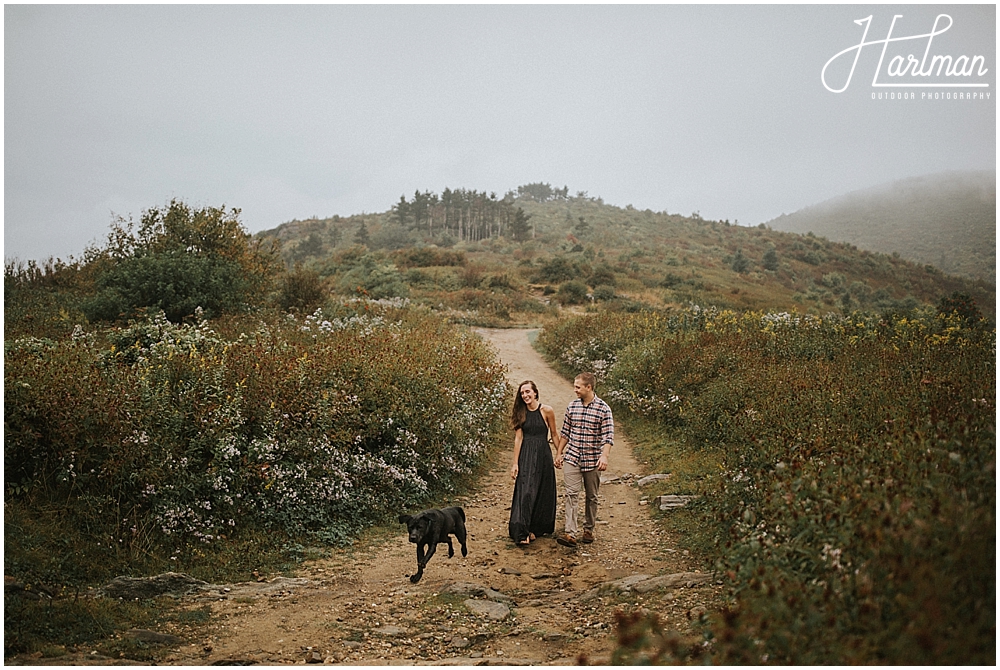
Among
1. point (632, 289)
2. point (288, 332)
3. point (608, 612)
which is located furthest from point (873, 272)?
point (608, 612)

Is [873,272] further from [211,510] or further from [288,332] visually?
[211,510]

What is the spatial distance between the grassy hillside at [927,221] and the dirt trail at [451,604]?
437 centimetres

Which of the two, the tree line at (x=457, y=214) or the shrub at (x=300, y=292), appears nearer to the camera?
the shrub at (x=300, y=292)

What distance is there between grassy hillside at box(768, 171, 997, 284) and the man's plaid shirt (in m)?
3.70

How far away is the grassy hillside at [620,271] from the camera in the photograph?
28328mm

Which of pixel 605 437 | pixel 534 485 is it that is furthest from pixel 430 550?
pixel 605 437

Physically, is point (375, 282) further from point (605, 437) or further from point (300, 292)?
point (605, 437)

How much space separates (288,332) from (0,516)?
22.4ft

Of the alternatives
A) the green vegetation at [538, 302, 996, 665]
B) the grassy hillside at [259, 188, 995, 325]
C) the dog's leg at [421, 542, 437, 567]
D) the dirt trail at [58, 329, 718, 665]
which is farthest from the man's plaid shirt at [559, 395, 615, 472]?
the grassy hillside at [259, 188, 995, 325]

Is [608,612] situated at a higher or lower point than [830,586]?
lower

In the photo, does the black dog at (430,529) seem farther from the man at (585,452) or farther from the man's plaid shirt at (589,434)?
the man's plaid shirt at (589,434)

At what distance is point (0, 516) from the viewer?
455 cm

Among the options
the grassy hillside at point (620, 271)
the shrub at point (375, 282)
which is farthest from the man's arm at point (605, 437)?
the shrub at point (375, 282)

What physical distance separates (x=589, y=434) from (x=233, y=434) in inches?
133
